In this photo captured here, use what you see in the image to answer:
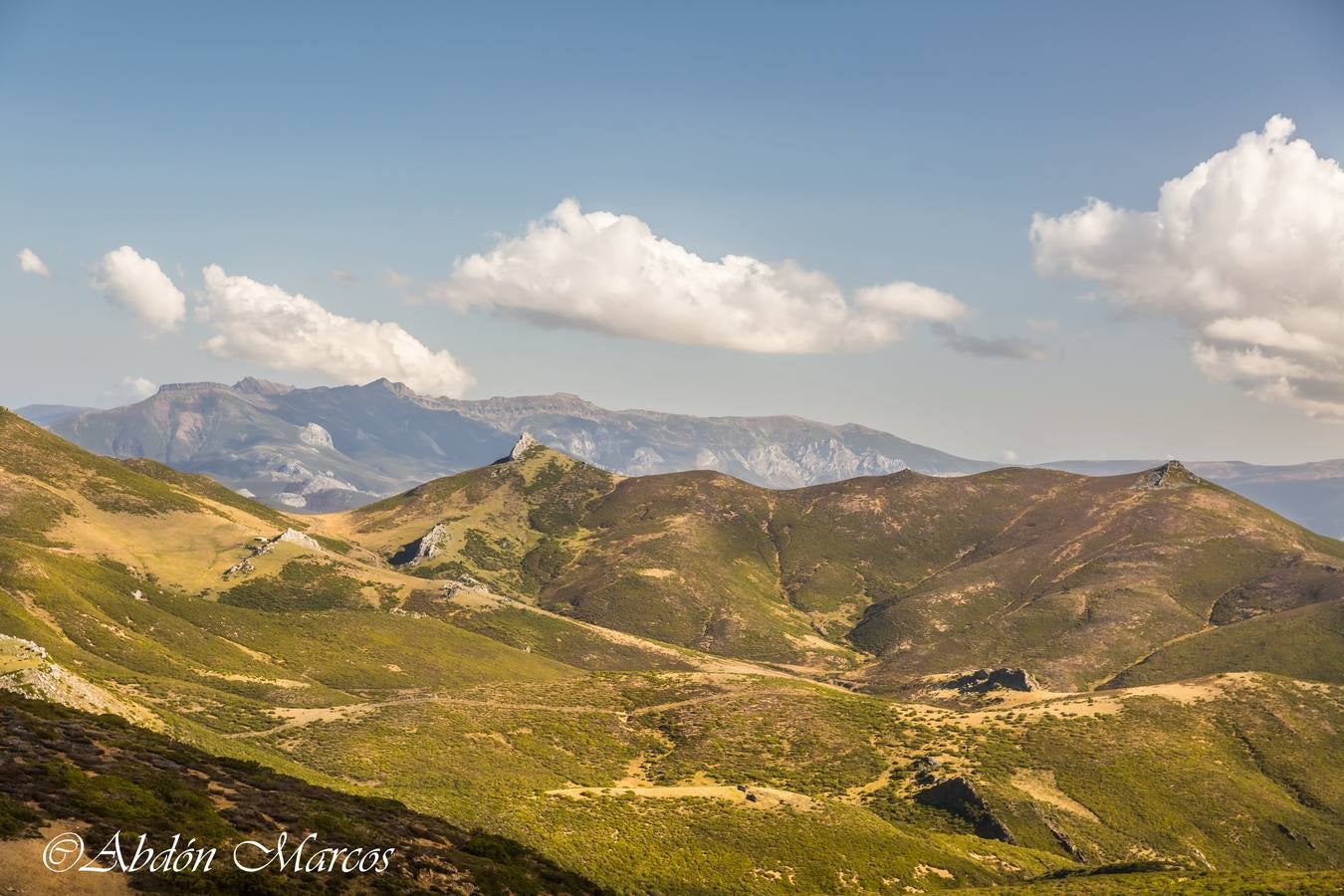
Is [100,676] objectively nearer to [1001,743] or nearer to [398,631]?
[398,631]

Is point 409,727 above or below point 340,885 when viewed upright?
below

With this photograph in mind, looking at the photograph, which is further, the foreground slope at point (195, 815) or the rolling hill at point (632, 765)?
the rolling hill at point (632, 765)

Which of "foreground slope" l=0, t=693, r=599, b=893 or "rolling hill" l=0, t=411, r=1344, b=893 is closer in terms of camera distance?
"foreground slope" l=0, t=693, r=599, b=893

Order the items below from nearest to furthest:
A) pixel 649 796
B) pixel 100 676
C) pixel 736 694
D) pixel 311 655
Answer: pixel 649 796, pixel 100 676, pixel 736 694, pixel 311 655

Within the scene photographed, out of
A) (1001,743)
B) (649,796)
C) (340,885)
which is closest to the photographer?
(340,885)

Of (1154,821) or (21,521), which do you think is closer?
(1154,821)

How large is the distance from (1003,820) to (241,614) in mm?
161209

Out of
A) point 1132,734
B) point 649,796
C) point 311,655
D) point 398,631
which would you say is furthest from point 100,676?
point 1132,734

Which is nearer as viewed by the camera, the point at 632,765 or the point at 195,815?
the point at 195,815

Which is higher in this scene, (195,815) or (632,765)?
(195,815)

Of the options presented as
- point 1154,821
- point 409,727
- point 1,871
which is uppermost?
point 1,871

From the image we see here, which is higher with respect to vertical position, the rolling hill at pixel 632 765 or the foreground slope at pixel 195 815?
the foreground slope at pixel 195 815

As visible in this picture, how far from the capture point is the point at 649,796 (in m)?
81.6

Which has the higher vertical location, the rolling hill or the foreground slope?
the foreground slope
